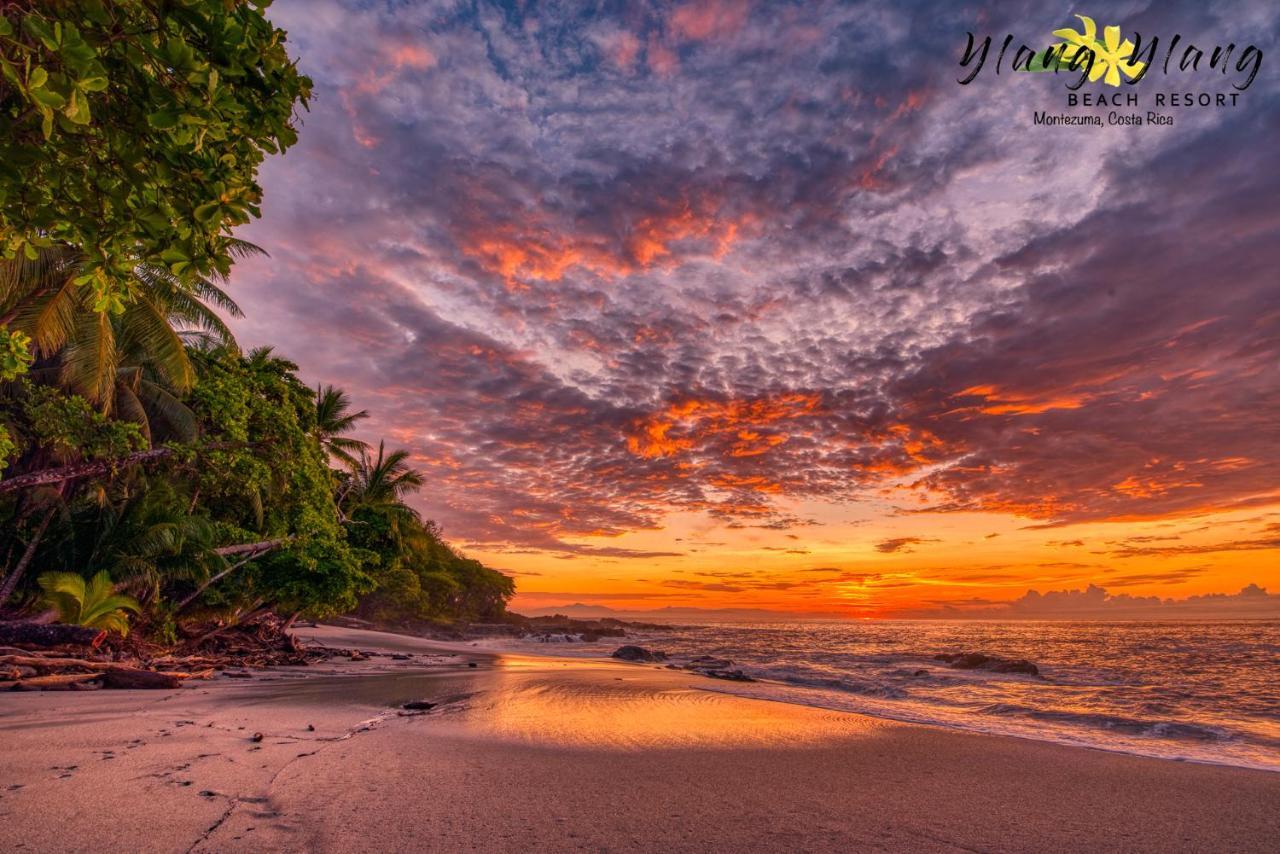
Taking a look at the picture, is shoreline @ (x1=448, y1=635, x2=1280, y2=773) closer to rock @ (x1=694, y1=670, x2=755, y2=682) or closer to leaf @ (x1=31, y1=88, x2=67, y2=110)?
rock @ (x1=694, y1=670, x2=755, y2=682)

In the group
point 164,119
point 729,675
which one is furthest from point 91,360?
point 729,675

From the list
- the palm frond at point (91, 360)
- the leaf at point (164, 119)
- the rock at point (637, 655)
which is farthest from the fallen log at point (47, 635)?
the rock at point (637, 655)

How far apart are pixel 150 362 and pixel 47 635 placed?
12871 mm

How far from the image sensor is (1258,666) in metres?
23.8

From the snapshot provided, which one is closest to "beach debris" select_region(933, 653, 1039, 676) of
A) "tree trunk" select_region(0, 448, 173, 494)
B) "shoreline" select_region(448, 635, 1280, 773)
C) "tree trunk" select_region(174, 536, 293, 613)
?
"shoreline" select_region(448, 635, 1280, 773)

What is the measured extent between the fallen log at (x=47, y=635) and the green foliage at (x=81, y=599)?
177 centimetres

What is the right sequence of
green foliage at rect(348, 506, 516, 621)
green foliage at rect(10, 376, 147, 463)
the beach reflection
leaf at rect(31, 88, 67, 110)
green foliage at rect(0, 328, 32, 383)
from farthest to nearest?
green foliage at rect(348, 506, 516, 621), green foliage at rect(10, 376, 147, 463), the beach reflection, green foliage at rect(0, 328, 32, 383), leaf at rect(31, 88, 67, 110)

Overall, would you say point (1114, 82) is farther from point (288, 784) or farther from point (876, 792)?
point (288, 784)

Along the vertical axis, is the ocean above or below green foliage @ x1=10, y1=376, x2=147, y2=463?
below

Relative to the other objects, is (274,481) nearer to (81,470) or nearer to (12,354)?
(81,470)

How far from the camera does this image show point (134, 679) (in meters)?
9.76

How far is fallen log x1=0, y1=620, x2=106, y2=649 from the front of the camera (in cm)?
1080

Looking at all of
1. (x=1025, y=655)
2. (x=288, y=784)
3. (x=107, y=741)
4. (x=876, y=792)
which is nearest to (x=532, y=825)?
(x=288, y=784)

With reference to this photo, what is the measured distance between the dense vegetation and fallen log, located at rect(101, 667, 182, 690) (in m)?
3.64
